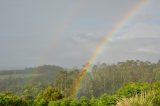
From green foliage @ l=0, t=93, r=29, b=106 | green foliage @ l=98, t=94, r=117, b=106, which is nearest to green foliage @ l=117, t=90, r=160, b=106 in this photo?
green foliage @ l=98, t=94, r=117, b=106

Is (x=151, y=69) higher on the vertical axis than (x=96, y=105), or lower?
higher

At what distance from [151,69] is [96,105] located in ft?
305

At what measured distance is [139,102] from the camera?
67.4 feet

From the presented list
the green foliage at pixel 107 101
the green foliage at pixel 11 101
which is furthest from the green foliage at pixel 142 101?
the green foliage at pixel 11 101

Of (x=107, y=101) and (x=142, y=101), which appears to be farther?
(x=107, y=101)

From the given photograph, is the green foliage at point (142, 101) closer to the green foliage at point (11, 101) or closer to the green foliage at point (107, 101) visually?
the green foliage at point (107, 101)

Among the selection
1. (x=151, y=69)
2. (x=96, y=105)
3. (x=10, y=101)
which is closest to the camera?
(x=96, y=105)

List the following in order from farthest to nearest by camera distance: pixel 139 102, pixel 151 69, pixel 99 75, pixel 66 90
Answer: pixel 99 75 < pixel 151 69 < pixel 66 90 < pixel 139 102

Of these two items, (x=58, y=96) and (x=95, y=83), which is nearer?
(x=58, y=96)

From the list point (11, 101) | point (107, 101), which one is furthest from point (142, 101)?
point (11, 101)

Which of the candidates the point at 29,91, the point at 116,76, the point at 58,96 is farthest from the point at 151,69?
the point at 58,96

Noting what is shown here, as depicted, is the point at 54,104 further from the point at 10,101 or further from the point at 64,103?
the point at 10,101

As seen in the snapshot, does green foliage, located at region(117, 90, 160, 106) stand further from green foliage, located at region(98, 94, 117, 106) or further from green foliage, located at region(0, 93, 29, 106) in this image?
green foliage, located at region(0, 93, 29, 106)

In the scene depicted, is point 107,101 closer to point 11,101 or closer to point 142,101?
point 11,101
